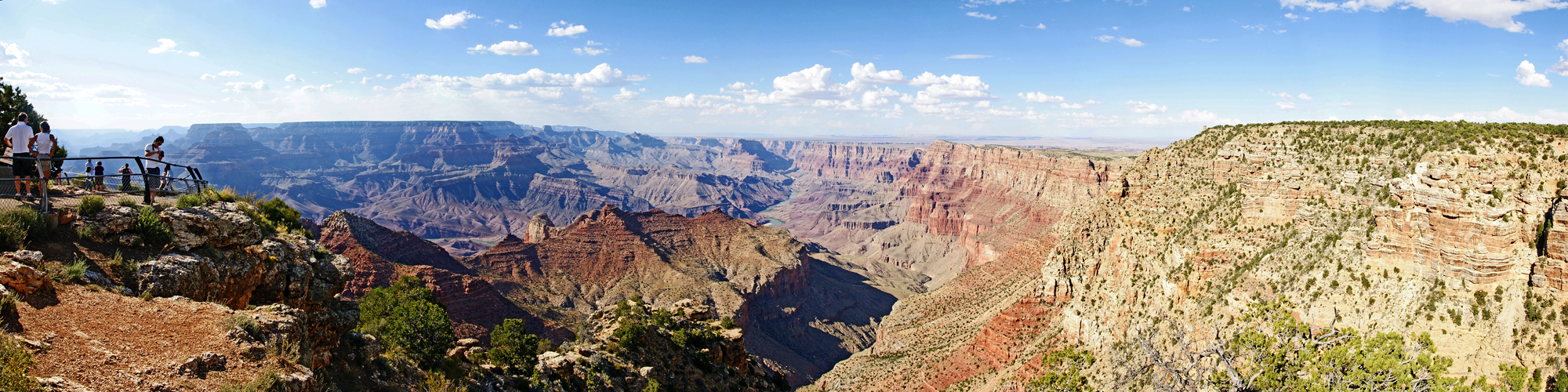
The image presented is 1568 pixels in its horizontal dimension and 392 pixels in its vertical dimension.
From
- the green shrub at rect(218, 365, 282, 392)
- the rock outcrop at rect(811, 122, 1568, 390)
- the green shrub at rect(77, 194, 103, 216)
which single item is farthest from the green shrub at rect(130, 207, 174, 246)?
the rock outcrop at rect(811, 122, 1568, 390)

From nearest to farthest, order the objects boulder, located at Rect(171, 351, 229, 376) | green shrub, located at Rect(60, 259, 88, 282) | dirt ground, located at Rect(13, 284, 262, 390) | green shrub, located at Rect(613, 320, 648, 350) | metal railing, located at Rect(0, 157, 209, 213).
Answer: dirt ground, located at Rect(13, 284, 262, 390)
boulder, located at Rect(171, 351, 229, 376)
green shrub, located at Rect(60, 259, 88, 282)
metal railing, located at Rect(0, 157, 209, 213)
green shrub, located at Rect(613, 320, 648, 350)

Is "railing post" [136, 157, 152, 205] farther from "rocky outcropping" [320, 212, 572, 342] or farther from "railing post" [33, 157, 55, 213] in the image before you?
"rocky outcropping" [320, 212, 572, 342]

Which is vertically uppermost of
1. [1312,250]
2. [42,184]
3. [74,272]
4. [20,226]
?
[42,184]

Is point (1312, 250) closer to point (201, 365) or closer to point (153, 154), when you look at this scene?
point (201, 365)

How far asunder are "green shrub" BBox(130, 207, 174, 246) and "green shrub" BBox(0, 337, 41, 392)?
6.55 m

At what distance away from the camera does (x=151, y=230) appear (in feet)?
54.1

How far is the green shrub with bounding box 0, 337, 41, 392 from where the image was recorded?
380 inches

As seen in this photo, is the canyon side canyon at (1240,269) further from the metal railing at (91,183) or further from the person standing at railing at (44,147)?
the person standing at railing at (44,147)

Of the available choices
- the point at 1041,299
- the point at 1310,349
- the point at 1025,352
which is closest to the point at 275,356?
the point at 1310,349

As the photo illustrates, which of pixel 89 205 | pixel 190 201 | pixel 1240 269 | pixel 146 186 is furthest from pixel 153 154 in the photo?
pixel 1240 269

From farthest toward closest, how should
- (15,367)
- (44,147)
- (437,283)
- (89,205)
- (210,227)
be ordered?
1. (437,283)
2. (44,147)
3. (210,227)
4. (89,205)
5. (15,367)

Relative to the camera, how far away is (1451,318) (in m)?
26.1

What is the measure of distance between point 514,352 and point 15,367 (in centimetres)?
1986

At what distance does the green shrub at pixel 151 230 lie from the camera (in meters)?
16.4
